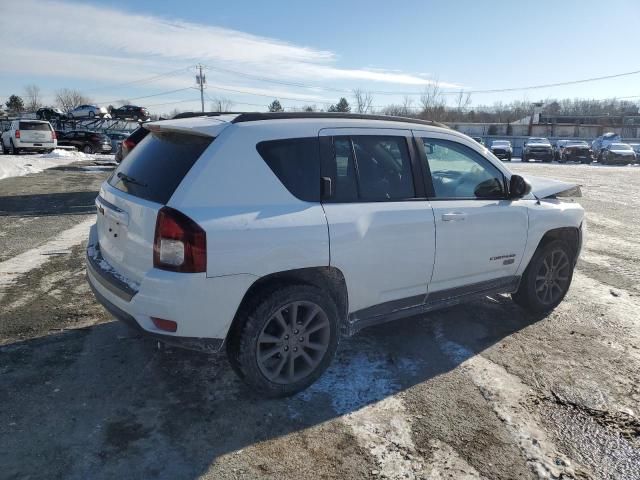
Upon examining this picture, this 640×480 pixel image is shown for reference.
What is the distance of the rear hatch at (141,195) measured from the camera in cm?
291

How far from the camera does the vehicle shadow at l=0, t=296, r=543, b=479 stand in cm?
259

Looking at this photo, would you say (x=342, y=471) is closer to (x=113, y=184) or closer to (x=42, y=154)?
(x=113, y=184)

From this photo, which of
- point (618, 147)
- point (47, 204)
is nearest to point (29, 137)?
point (47, 204)

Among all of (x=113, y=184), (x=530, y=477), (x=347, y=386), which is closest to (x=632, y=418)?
(x=530, y=477)

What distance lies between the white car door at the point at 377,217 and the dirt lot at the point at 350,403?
2.08 ft

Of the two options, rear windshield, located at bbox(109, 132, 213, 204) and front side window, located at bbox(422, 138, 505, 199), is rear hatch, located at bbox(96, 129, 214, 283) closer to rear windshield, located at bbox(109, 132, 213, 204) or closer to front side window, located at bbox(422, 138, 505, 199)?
rear windshield, located at bbox(109, 132, 213, 204)

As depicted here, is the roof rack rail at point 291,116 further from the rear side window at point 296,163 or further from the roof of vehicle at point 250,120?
the rear side window at point 296,163

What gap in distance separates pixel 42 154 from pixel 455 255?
2481cm

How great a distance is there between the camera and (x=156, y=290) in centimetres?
280

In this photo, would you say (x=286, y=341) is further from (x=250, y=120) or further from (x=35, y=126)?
(x=35, y=126)

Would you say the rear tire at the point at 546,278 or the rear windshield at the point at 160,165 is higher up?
the rear windshield at the point at 160,165

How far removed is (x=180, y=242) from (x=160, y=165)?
701mm

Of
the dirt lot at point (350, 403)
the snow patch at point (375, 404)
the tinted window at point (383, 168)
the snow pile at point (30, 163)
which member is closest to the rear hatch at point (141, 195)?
the dirt lot at point (350, 403)

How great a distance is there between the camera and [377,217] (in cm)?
338
